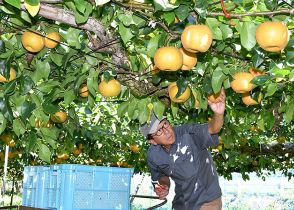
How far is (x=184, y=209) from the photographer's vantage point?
3838mm

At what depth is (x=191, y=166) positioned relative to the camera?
3.70 meters

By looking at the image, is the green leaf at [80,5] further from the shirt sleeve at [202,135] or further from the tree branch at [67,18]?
the shirt sleeve at [202,135]

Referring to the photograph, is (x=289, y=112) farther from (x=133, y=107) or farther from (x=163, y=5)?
(x=163, y=5)

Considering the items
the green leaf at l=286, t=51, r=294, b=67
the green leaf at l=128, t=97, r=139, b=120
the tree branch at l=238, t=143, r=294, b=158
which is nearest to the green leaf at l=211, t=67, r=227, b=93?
the green leaf at l=286, t=51, r=294, b=67

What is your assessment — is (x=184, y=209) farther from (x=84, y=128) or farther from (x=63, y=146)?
(x=63, y=146)

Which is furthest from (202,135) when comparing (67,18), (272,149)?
(272,149)

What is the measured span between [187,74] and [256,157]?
5.92 m

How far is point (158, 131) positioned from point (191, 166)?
396 mm

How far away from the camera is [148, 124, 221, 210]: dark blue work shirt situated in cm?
369

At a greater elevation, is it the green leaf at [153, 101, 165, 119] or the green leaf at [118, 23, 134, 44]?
the green leaf at [118, 23, 134, 44]

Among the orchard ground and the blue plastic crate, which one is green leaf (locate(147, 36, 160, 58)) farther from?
the orchard ground

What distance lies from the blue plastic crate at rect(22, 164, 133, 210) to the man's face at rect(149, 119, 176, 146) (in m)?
0.43

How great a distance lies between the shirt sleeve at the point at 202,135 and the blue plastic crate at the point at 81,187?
657 millimetres

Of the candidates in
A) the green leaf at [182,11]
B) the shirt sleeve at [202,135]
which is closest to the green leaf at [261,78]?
the green leaf at [182,11]
